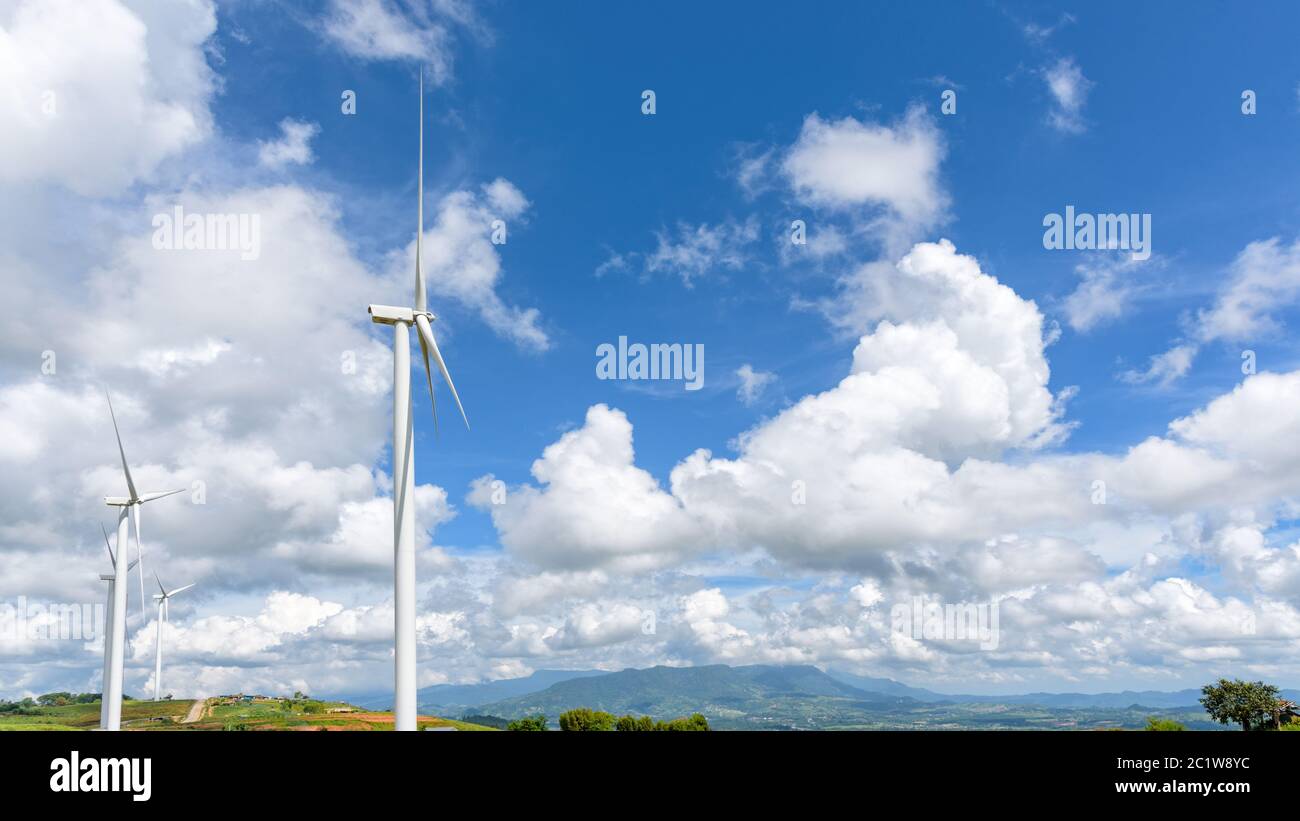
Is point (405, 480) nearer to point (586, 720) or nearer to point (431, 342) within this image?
point (431, 342)

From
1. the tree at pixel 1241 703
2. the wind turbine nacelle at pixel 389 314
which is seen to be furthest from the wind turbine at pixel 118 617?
the tree at pixel 1241 703

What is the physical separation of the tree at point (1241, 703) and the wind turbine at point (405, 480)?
7116 inches

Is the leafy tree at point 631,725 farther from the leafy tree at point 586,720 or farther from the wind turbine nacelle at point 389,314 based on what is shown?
the wind turbine nacelle at point 389,314

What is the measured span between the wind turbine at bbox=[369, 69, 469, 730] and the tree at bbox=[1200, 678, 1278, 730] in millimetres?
180742

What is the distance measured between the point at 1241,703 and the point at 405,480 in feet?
637

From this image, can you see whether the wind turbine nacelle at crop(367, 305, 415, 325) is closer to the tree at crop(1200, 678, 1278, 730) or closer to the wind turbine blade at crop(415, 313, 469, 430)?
the wind turbine blade at crop(415, 313, 469, 430)

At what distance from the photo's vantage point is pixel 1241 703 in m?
177

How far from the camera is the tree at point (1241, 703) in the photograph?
566 ft
